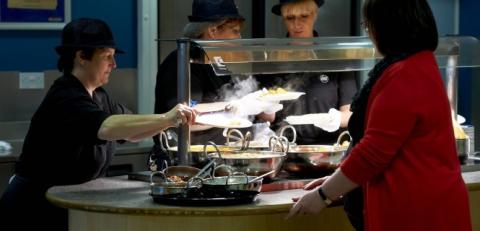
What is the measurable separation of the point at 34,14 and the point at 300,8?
70.8 inches

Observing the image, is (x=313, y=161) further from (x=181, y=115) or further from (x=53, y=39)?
(x=53, y=39)

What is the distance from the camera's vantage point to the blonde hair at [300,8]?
4.75m

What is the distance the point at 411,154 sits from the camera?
9.27 ft

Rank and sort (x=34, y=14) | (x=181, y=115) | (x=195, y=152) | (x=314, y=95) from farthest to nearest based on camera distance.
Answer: (x=34, y=14) < (x=314, y=95) < (x=195, y=152) < (x=181, y=115)

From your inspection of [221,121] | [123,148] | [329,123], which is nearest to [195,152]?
[221,121]

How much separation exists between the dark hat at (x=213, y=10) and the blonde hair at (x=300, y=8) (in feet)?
1.37

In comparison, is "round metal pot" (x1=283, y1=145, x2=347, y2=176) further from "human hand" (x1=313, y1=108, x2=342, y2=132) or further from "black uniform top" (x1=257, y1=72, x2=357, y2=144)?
"black uniform top" (x1=257, y1=72, x2=357, y2=144)

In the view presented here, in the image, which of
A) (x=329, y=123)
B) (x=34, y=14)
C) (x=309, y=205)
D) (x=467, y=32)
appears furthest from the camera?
(x=467, y=32)

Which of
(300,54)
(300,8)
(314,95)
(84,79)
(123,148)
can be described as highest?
(300,8)

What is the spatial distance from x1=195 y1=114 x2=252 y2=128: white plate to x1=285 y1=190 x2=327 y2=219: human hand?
2.23 feet

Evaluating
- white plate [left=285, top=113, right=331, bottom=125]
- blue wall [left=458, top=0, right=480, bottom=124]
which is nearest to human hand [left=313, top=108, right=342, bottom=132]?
white plate [left=285, top=113, right=331, bottom=125]

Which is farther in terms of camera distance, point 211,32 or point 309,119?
point 211,32

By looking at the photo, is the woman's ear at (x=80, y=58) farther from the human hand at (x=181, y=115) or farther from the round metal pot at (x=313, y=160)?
the round metal pot at (x=313, y=160)

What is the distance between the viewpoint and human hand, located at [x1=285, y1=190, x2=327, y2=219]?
302 centimetres
